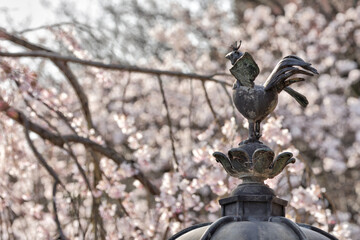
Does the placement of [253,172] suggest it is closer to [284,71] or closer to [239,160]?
[239,160]

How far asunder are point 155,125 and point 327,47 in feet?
11.8

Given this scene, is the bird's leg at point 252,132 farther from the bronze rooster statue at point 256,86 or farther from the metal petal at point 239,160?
the metal petal at point 239,160

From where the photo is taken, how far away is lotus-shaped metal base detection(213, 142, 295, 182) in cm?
252

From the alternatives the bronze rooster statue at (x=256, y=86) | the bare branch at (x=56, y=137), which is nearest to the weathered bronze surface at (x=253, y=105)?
the bronze rooster statue at (x=256, y=86)

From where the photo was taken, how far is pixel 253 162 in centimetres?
252

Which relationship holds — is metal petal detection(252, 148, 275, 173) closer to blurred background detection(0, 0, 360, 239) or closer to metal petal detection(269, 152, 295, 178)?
metal petal detection(269, 152, 295, 178)

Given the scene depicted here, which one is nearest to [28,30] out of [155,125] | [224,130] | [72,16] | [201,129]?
[224,130]

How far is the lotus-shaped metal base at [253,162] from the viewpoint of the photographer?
252 centimetres

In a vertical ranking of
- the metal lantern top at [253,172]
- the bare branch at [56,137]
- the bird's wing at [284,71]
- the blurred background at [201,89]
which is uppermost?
the blurred background at [201,89]

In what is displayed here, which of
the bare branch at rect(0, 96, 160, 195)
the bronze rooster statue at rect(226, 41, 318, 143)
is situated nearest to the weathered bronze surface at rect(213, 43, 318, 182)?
the bronze rooster statue at rect(226, 41, 318, 143)

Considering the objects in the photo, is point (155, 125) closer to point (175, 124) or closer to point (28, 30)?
point (175, 124)

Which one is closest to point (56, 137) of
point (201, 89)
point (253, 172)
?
point (253, 172)

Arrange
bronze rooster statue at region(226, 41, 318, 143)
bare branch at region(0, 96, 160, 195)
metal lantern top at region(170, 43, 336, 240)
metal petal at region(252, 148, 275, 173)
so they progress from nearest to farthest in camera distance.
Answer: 1. metal lantern top at region(170, 43, 336, 240)
2. metal petal at region(252, 148, 275, 173)
3. bronze rooster statue at region(226, 41, 318, 143)
4. bare branch at region(0, 96, 160, 195)

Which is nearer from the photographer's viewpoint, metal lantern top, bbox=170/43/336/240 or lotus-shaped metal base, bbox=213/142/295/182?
metal lantern top, bbox=170/43/336/240
